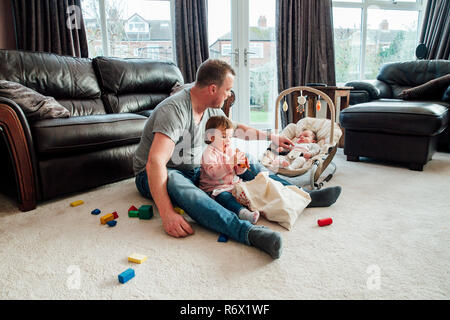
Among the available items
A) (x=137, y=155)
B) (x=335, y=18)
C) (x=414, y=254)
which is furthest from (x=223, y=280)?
(x=335, y=18)

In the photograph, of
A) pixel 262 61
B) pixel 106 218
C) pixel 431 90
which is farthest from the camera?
pixel 262 61

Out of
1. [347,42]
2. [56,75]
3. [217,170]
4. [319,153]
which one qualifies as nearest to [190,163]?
[217,170]

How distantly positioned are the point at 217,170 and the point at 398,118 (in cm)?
176

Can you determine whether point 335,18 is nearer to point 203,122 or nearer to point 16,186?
point 203,122

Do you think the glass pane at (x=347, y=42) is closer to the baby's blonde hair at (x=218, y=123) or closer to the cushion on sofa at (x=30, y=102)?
the baby's blonde hair at (x=218, y=123)

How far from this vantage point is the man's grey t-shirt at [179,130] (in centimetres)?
154

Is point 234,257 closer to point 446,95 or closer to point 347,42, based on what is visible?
point 446,95

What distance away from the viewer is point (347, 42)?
187 inches

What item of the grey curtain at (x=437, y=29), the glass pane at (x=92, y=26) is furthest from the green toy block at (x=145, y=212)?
the grey curtain at (x=437, y=29)

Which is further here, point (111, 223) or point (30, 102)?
point (30, 102)

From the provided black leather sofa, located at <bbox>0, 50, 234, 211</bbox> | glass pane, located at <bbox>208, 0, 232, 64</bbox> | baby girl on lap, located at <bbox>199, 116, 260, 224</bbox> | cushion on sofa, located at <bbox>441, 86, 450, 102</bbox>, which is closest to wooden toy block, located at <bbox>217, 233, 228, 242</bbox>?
baby girl on lap, located at <bbox>199, 116, 260, 224</bbox>

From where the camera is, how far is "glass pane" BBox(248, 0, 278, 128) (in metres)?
4.42

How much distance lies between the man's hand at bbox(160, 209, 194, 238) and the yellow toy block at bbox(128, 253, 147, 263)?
0.67ft

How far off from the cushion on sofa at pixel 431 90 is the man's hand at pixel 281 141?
6.58 ft
